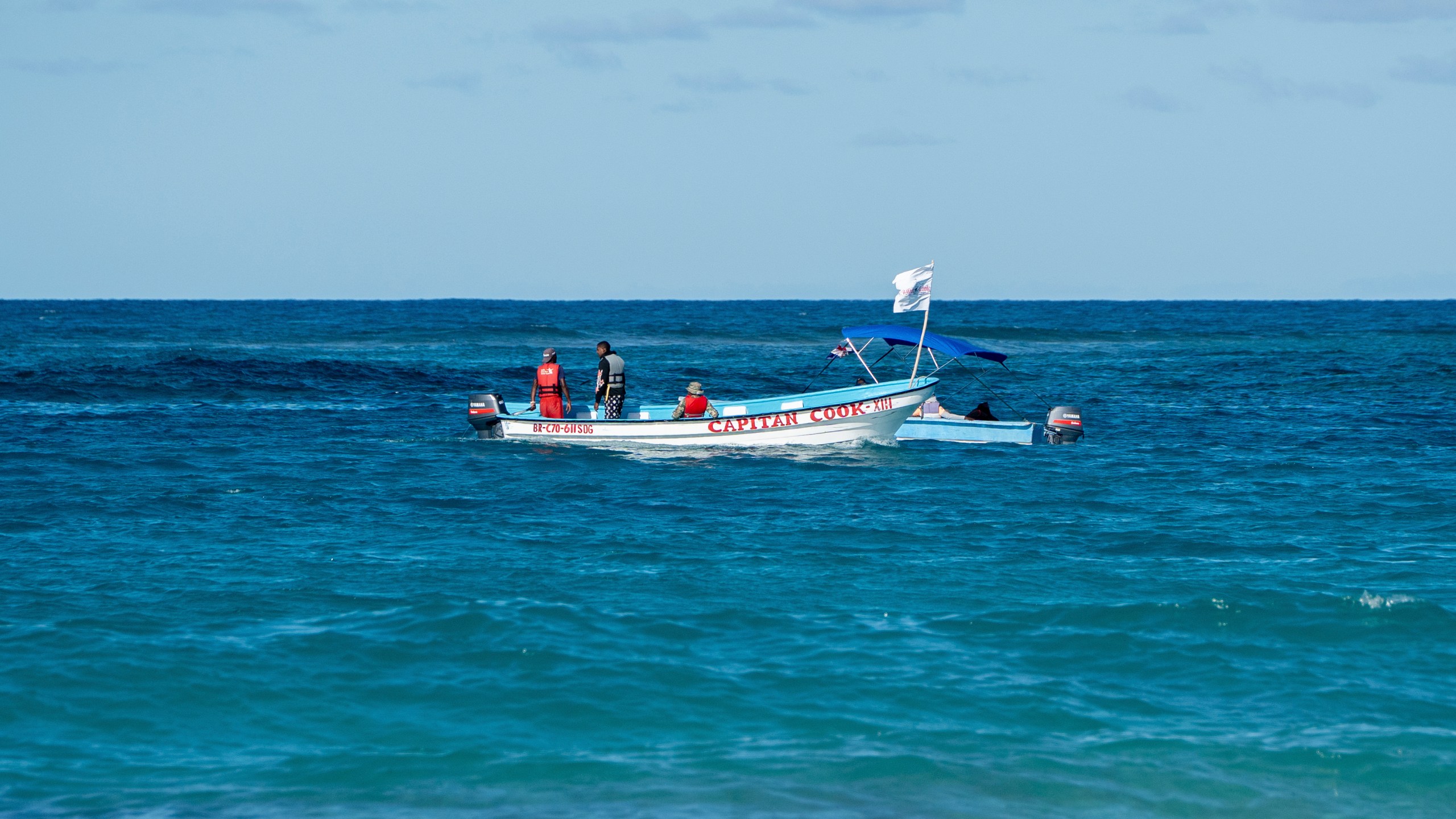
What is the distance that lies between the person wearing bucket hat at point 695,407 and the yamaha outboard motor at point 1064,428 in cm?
687

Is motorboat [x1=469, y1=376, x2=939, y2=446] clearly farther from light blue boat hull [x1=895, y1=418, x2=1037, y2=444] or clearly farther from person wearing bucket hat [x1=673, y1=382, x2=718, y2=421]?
light blue boat hull [x1=895, y1=418, x2=1037, y2=444]

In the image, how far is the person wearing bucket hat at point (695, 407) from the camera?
2481cm

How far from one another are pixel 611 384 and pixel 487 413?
292 centimetres

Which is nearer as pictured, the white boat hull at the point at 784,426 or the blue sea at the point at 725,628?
the blue sea at the point at 725,628

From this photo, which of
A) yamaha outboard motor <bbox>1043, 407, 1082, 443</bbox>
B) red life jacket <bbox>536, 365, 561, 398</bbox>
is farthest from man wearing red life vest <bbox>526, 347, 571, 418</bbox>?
yamaha outboard motor <bbox>1043, 407, 1082, 443</bbox>

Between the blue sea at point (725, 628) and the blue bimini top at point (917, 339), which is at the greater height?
the blue bimini top at point (917, 339)

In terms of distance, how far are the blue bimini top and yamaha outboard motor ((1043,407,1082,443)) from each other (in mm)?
1628

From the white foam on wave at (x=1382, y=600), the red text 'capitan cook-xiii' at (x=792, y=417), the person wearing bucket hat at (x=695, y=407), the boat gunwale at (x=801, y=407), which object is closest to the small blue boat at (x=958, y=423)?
the boat gunwale at (x=801, y=407)

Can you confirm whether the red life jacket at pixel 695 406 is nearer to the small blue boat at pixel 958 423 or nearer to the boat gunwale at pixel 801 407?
the boat gunwale at pixel 801 407

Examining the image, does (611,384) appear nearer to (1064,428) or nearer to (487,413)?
(487,413)

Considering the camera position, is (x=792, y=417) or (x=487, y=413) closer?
(x=792, y=417)

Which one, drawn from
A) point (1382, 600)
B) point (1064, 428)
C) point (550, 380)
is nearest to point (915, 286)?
point (1064, 428)

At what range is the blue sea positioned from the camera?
30.2 ft

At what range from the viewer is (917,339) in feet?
86.5
